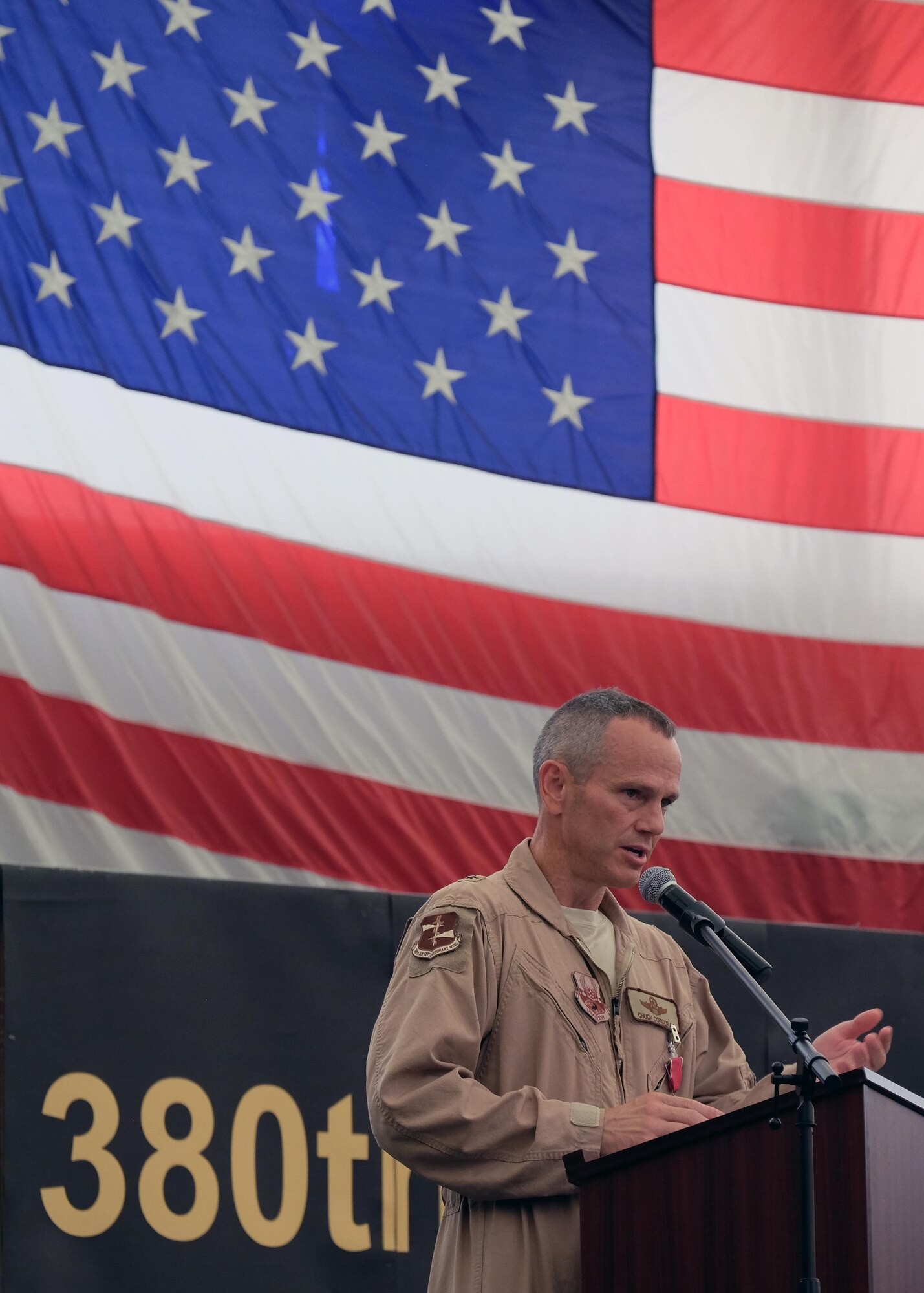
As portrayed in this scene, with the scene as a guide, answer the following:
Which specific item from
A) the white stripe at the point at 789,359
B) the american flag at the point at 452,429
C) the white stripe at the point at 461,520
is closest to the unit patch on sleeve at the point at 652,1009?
the american flag at the point at 452,429

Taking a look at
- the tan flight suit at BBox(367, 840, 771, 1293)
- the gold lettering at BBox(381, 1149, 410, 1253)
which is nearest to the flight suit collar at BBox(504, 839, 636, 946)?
the tan flight suit at BBox(367, 840, 771, 1293)

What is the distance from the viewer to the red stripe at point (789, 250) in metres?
4.96

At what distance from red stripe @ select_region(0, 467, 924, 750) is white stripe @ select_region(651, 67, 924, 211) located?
151 centimetres

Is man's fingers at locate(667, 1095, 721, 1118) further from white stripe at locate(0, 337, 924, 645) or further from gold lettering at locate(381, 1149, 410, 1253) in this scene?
white stripe at locate(0, 337, 924, 645)

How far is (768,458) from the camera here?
4852mm

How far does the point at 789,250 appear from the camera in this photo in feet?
16.5

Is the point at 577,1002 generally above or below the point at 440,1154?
above

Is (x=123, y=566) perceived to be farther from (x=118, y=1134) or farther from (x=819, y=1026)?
(x=819, y=1026)

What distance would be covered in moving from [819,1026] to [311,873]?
1403 millimetres

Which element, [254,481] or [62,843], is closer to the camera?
[62,843]

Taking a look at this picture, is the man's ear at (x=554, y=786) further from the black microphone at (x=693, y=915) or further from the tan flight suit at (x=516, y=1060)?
the black microphone at (x=693, y=915)

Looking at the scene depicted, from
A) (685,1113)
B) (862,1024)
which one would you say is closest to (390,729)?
(862,1024)

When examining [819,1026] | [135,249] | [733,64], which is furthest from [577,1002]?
[733,64]

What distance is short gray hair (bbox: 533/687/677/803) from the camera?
2.28 metres
